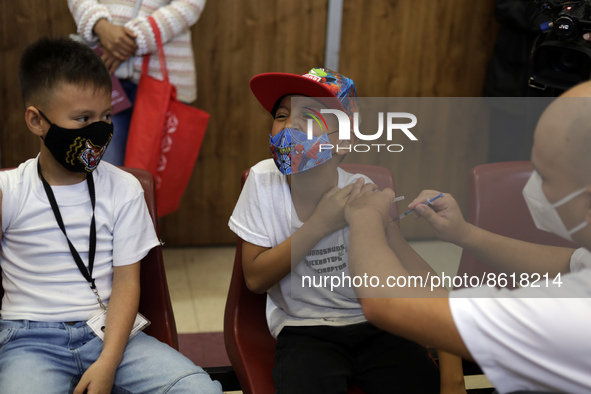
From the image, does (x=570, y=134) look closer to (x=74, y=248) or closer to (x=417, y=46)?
(x=74, y=248)

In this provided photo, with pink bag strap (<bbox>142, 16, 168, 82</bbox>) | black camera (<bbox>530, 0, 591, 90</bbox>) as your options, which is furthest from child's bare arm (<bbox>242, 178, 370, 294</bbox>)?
pink bag strap (<bbox>142, 16, 168, 82</bbox>)

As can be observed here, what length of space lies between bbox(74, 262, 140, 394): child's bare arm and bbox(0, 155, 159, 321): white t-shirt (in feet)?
0.12

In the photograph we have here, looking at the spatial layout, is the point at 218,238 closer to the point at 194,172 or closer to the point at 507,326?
the point at 194,172

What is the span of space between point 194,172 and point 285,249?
72.5 inches

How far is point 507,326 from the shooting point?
2.74 ft

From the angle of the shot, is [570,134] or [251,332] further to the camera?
[251,332]

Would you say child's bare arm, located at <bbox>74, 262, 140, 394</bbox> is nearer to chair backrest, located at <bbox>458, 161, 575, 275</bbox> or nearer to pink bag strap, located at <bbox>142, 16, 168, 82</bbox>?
chair backrest, located at <bbox>458, 161, 575, 275</bbox>

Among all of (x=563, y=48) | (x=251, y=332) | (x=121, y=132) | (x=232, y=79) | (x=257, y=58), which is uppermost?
(x=563, y=48)

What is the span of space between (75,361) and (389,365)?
0.69 meters

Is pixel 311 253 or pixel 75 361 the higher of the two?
pixel 311 253

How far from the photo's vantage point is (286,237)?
4.81 ft

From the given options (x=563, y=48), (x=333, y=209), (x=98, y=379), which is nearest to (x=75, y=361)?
(x=98, y=379)

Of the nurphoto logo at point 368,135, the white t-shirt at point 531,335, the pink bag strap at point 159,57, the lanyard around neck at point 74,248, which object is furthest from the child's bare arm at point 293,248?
the pink bag strap at point 159,57

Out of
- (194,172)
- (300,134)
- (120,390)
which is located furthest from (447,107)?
(194,172)
